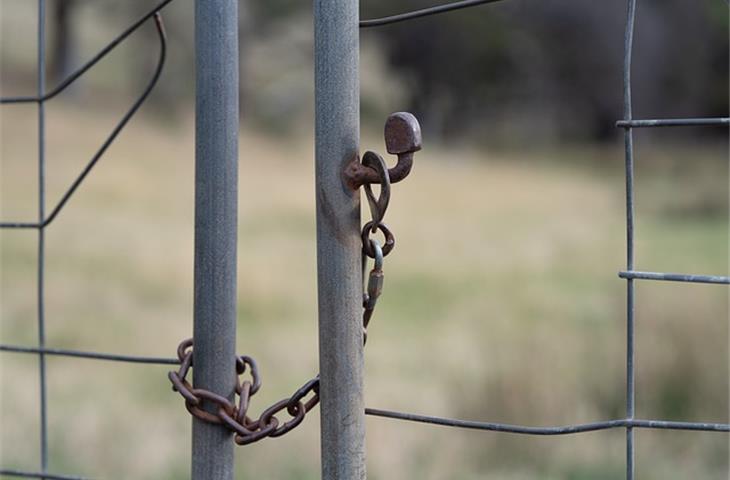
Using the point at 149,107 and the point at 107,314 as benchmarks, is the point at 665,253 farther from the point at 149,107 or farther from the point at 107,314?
the point at 149,107

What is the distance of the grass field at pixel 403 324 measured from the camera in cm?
333

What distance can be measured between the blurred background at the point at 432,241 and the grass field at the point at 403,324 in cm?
2

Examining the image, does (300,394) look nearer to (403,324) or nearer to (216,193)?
(216,193)

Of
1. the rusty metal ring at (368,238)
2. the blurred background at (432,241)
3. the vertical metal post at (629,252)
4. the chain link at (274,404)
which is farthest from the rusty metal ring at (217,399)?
the blurred background at (432,241)

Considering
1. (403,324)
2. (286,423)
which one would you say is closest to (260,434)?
(286,423)

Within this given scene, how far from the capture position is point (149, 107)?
18.0 meters

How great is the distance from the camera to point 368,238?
2.71 feet

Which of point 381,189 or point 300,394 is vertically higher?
point 381,189

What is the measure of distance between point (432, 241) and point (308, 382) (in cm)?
842

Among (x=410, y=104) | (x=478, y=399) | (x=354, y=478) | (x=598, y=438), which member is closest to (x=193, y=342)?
(x=354, y=478)

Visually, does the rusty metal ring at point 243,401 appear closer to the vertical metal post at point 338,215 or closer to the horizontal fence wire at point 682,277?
the vertical metal post at point 338,215

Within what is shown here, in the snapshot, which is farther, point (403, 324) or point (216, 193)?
point (403, 324)

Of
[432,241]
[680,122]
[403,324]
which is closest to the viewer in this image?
[680,122]

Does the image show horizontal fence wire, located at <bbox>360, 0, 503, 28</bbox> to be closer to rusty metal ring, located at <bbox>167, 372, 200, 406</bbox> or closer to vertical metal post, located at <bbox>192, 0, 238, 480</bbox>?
vertical metal post, located at <bbox>192, 0, 238, 480</bbox>
